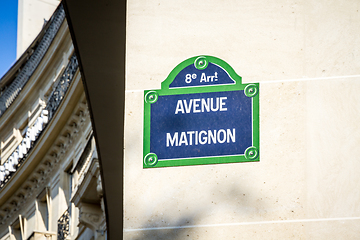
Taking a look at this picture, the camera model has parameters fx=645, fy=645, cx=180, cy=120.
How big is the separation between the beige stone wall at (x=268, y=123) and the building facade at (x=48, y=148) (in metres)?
11.8

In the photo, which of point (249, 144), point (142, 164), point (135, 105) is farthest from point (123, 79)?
point (249, 144)

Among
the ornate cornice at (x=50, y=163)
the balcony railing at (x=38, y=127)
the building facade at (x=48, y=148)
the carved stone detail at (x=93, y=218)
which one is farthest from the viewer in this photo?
the balcony railing at (x=38, y=127)

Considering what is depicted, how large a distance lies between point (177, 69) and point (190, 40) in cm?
18

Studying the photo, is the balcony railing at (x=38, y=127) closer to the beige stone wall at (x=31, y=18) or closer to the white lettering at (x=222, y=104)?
the beige stone wall at (x=31, y=18)

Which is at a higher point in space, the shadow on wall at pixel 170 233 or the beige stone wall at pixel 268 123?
the beige stone wall at pixel 268 123

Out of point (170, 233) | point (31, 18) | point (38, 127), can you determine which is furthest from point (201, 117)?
point (31, 18)

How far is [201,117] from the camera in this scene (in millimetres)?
3477

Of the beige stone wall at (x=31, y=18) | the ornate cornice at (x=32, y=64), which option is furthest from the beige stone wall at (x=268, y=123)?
the beige stone wall at (x=31, y=18)

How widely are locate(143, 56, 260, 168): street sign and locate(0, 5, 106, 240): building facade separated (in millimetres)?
11816

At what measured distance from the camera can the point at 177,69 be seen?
3.59 m

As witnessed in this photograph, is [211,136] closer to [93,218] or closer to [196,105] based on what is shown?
[196,105]

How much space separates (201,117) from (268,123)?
36 cm

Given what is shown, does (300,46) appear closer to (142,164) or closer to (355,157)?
(355,157)

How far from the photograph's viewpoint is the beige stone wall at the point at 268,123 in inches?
127
